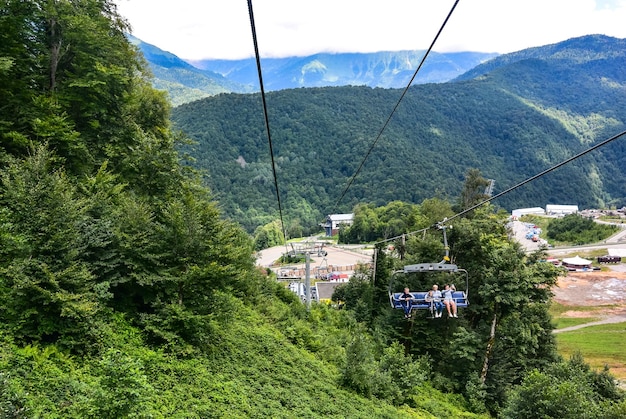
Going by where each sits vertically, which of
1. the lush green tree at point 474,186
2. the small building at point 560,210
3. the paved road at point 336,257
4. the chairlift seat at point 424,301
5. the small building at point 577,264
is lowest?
the small building at point 560,210

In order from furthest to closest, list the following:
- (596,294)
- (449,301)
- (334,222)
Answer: (334,222)
(596,294)
(449,301)

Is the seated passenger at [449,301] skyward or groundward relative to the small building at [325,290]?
skyward

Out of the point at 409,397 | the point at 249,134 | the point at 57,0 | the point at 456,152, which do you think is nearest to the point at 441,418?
the point at 409,397

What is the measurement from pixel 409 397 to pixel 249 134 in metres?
146

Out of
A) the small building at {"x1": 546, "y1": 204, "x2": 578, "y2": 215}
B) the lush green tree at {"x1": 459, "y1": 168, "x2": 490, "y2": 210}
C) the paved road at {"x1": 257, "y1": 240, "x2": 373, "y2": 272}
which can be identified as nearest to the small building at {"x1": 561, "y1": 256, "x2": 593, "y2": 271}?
the paved road at {"x1": 257, "y1": 240, "x2": 373, "y2": 272}

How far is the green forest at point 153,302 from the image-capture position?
327 inches

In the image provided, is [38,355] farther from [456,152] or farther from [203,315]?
[456,152]

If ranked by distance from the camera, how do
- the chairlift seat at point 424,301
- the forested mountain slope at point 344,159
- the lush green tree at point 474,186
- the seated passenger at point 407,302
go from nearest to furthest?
the chairlift seat at point 424,301, the seated passenger at point 407,302, the lush green tree at point 474,186, the forested mountain slope at point 344,159

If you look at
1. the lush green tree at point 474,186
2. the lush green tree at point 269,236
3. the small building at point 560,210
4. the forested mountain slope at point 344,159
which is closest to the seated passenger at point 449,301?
the lush green tree at point 474,186

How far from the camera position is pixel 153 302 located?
36.5ft

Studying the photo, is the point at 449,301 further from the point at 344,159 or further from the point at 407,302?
the point at 344,159

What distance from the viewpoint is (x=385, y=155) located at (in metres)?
164

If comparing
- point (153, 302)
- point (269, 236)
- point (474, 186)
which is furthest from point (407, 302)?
point (269, 236)

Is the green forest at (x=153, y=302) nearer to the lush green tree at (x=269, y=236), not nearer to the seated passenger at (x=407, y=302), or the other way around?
the seated passenger at (x=407, y=302)
